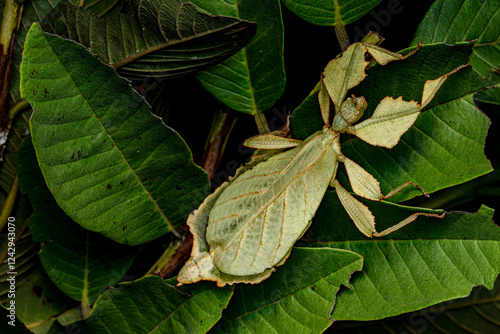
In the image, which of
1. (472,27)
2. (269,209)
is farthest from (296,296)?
(472,27)

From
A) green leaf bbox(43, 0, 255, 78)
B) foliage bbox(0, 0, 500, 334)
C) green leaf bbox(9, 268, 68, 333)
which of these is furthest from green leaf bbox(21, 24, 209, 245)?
green leaf bbox(9, 268, 68, 333)

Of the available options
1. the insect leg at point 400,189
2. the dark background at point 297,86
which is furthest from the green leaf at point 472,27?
the insect leg at point 400,189

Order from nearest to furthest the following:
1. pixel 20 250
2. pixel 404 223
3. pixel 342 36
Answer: pixel 404 223, pixel 342 36, pixel 20 250

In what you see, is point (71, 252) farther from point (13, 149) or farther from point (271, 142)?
point (271, 142)

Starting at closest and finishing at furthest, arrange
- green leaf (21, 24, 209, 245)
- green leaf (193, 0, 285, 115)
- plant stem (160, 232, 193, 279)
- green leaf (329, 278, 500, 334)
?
green leaf (21, 24, 209, 245)
green leaf (193, 0, 285, 115)
plant stem (160, 232, 193, 279)
green leaf (329, 278, 500, 334)

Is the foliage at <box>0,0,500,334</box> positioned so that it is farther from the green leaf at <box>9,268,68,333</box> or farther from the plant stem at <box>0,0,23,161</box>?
the green leaf at <box>9,268,68,333</box>

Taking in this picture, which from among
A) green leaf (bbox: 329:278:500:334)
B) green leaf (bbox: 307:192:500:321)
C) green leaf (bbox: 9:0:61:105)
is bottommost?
green leaf (bbox: 329:278:500:334)

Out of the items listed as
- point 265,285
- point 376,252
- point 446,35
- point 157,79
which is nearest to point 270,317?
point 265,285
